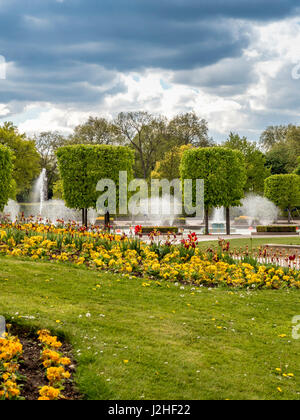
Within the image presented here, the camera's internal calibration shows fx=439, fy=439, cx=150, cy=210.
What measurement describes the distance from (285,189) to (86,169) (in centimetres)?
1999

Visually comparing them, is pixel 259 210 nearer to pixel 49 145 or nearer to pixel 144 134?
pixel 144 134

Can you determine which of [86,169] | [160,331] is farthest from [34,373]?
[86,169]

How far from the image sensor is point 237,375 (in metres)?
4.53

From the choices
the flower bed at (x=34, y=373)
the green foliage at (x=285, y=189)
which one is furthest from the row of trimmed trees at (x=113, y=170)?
the flower bed at (x=34, y=373)

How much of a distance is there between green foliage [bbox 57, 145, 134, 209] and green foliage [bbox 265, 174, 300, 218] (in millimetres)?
17739

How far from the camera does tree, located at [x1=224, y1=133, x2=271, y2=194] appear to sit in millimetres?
46469

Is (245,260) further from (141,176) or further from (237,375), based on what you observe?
(141,176)

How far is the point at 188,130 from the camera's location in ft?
185

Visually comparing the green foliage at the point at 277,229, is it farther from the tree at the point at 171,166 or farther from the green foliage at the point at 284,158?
the green foliage at the point at 284,158

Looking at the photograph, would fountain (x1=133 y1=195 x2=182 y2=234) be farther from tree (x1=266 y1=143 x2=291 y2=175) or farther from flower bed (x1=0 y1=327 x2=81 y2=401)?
flower bed (x1=0 y1=327 x2=81 y2=401)

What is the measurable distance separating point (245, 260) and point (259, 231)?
1790 cm

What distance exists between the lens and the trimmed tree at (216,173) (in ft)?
82.5

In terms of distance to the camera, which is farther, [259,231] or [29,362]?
[259,231]

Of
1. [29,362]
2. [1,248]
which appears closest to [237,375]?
[29,362]
